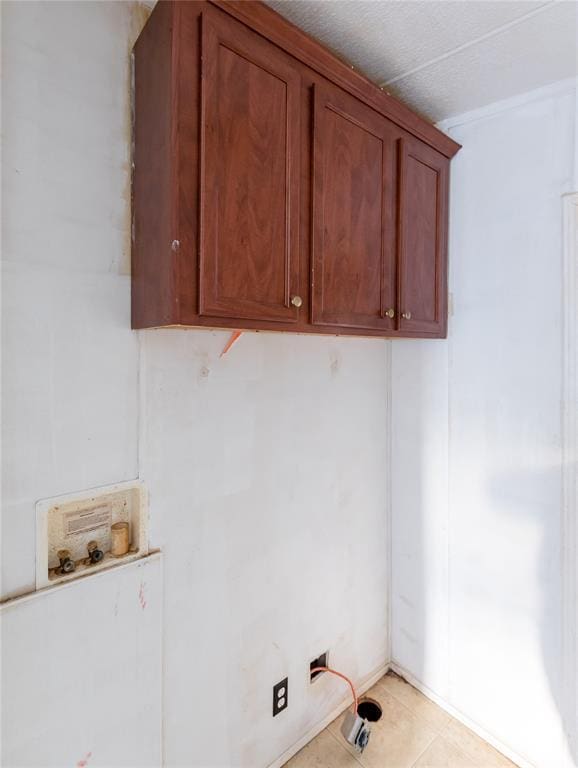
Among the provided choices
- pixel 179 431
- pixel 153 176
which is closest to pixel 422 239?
pixel 153 176

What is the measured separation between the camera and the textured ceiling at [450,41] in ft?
3.71

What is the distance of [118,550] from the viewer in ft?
3.69

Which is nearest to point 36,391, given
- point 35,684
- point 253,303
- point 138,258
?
point 138,258

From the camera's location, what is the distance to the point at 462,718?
5.79 feet

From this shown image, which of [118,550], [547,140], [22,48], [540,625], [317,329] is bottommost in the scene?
[540,625]

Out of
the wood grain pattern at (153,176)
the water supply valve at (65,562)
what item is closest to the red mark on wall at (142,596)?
the water supply valve at (65,562)

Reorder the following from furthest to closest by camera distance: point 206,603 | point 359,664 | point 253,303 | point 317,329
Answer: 1. point 359,664
2. point 206,603
3. point 317,329
4. point 253,303

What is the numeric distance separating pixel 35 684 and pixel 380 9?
1.89 meters

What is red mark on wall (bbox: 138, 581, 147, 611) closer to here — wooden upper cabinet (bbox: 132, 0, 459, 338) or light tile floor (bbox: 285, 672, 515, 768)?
wooden upper cabinet (bbox: 132, 0, 459, 338)

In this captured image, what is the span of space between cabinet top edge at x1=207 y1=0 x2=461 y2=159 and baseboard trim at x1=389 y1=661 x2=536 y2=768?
2.28 m

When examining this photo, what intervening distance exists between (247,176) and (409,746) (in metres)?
2.09

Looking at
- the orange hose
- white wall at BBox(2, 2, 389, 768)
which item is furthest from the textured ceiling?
the orange hose

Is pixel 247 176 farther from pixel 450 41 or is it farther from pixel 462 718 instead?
pixel 462 718

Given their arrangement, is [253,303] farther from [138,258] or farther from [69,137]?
[69,137]
